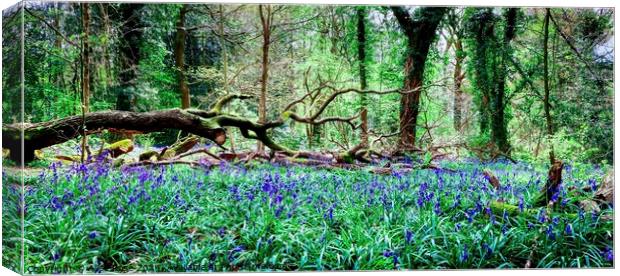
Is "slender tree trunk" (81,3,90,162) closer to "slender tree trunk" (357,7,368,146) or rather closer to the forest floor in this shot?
the forest floor

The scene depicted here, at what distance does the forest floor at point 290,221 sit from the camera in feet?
18.8

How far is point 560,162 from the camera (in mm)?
6695

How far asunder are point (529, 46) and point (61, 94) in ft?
13.4

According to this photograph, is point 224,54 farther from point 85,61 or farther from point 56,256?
point 56,256

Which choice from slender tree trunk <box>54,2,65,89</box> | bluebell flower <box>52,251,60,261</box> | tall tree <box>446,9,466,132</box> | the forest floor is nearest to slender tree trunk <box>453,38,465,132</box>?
tall tree <box>446,9,466,132</box>

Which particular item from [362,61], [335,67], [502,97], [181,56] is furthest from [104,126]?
[502,97]

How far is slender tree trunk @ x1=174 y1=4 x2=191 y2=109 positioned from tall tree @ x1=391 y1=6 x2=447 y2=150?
185 cm

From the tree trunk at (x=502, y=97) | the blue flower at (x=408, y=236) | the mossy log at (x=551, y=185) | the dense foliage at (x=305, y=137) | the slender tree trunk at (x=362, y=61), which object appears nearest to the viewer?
the dense foliage at (x=305, y=137)

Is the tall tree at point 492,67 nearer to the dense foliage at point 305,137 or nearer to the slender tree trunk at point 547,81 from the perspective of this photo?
the dense foliage at point 305,137

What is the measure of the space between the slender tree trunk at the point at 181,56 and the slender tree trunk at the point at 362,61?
1.51 metres

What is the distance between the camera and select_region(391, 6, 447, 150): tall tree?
648 cm

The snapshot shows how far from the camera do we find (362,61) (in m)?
6.47

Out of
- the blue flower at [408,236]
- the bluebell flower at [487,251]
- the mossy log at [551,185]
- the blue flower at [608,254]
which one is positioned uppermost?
the mossy log at [551,185]

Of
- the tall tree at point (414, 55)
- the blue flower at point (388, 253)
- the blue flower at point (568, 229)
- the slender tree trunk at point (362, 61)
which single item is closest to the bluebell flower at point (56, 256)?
the blue flower at point (388, 253)
